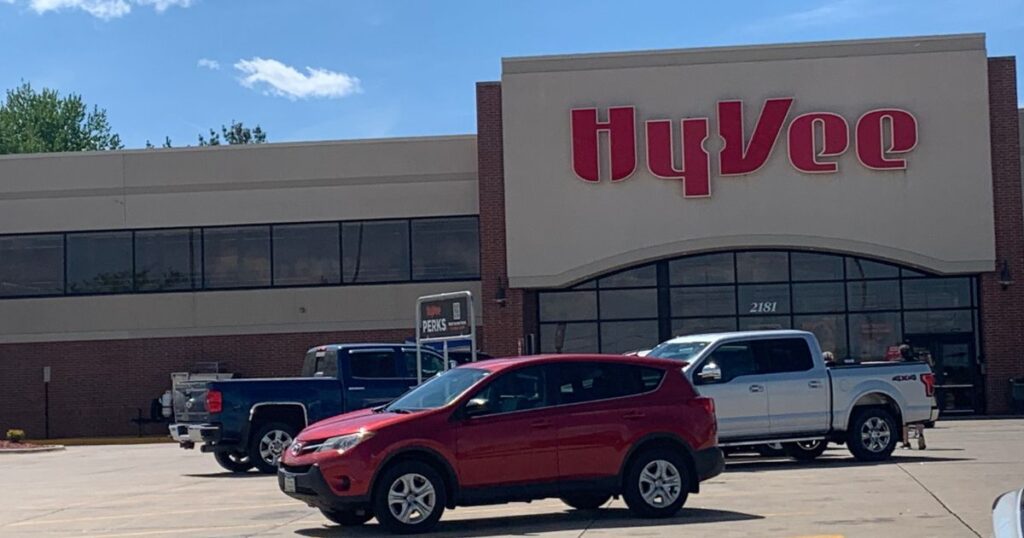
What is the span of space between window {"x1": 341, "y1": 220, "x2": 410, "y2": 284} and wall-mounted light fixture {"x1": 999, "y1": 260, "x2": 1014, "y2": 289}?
15412mm

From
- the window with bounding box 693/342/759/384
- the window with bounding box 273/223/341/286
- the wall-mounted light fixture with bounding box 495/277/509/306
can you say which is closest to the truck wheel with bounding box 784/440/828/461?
the window with bounding box 693/342/759/384

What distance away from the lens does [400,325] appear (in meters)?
36.9

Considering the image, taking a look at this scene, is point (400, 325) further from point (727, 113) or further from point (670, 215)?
point (727, 113)

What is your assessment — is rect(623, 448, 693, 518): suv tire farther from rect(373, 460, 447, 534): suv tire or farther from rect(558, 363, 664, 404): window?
rect(373, 460, 447, 534): suv tire

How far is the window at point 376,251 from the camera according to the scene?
3731 centimetres

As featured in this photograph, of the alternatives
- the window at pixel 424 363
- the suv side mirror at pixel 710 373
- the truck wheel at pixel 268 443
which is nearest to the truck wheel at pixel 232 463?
the truck wheel at pixel 268 443

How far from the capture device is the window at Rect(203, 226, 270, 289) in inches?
1483

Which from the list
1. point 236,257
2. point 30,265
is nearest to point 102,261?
point 30,265

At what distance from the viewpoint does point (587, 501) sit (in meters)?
14.6

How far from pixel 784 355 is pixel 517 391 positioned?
7291mm

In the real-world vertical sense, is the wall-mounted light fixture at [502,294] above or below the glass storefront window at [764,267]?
below

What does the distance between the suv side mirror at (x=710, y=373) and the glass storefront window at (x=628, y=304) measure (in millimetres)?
16699

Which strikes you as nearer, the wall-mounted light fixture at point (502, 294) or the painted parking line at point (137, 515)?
the painted parking line at point (137, 515)

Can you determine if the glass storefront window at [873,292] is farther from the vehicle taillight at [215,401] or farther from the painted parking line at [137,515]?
the painted parking line at [137,515]
